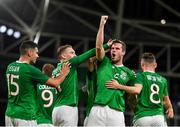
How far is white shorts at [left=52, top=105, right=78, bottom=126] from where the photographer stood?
7055 millimetres

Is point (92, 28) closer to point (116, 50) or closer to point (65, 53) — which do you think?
point (65, 53)

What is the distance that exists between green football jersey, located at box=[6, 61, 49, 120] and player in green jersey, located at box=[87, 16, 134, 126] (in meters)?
0.79

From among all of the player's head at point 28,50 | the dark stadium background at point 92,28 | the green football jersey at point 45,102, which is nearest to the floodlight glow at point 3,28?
the dark stadium background at point 92,28

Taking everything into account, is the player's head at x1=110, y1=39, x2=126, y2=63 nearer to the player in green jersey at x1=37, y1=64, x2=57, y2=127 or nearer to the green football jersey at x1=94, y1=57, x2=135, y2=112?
the green football jersey at x1=94, y1=57, x2=135, y2=112

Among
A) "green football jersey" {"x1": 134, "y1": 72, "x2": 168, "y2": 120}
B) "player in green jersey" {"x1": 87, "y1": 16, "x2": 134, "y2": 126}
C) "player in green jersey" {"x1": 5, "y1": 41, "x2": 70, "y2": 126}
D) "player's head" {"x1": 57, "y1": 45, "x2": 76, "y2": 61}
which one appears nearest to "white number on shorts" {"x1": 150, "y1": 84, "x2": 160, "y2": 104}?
"green football jersey" {"x1": 134, "y1": 72, "x2": 168, "y2": 120}

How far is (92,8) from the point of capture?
19.9m

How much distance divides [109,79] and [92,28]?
13.1 m

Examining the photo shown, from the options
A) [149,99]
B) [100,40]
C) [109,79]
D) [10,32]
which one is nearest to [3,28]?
[10,32]

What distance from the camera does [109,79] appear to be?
6.90 meters

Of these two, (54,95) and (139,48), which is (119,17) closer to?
(139,48)

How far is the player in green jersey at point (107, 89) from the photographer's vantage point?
6727 millimetres

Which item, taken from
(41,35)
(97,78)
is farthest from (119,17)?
(97,78)

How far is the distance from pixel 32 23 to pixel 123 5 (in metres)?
3.69

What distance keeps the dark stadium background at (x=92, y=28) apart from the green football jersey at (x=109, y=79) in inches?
444
